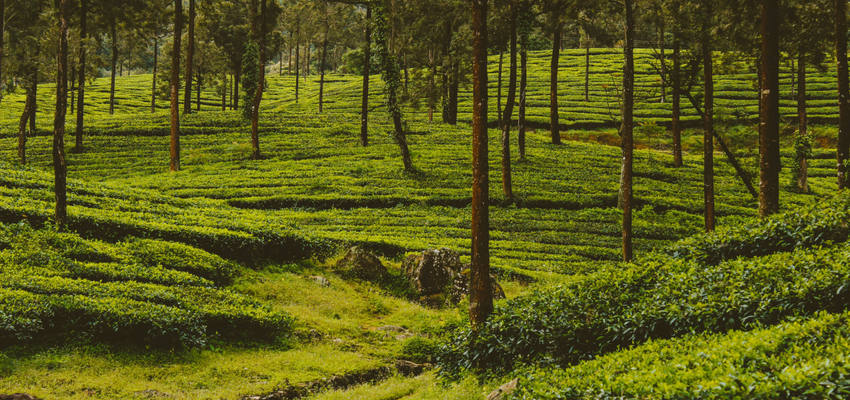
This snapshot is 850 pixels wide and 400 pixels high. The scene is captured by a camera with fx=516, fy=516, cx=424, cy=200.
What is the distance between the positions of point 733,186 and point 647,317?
3119 centimetres

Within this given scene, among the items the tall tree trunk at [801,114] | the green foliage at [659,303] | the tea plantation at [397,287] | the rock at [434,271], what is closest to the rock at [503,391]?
the tea plantation at [397,287]

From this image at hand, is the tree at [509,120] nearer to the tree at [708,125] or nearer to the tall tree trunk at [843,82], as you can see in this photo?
the tree at [708,125]

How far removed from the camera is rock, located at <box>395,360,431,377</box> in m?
14.3

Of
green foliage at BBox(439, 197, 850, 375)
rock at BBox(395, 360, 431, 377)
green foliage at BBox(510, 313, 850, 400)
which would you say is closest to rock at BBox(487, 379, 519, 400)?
green foliage at BBox(510, 313, 850, 400)

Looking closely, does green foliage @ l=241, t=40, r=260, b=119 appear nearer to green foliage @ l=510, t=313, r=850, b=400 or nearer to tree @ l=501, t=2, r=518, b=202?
tree @ l=501, t=2, r=518, b=202

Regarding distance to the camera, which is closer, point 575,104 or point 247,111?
point 247,111

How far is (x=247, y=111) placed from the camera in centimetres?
4941

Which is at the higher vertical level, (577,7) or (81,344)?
(577,7)

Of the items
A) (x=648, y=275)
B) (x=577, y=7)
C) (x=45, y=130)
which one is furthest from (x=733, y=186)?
(x=45, y=130)

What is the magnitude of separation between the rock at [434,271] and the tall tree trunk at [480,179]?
758 cm

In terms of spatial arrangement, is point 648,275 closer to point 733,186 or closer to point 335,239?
point 335,239

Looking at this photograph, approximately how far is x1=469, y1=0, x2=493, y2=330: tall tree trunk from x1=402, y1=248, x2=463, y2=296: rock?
7580 millimetres

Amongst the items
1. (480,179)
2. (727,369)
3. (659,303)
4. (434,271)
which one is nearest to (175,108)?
(434,271)

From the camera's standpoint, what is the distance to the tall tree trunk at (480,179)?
1257 centimetres
